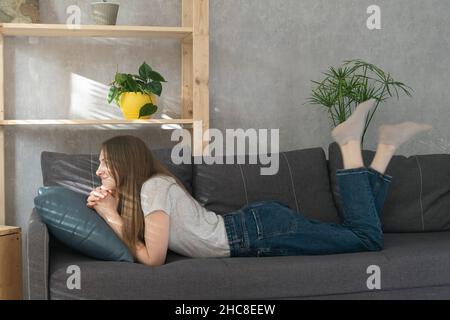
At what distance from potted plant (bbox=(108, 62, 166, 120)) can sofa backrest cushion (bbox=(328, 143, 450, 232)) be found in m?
0.90

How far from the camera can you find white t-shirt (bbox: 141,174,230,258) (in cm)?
271

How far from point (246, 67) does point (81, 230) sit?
1.66m

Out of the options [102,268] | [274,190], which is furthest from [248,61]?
[102,268]

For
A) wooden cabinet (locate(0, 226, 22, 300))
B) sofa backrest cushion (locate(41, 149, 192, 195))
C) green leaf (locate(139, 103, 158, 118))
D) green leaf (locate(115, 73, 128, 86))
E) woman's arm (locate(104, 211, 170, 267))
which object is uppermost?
green leaf (locate(115, 73, 128, 86))

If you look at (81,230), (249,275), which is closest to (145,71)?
(81,230)

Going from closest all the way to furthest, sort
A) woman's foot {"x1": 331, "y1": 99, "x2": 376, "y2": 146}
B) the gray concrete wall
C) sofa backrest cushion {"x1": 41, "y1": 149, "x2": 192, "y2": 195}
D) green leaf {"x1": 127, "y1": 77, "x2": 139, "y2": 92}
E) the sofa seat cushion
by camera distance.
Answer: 1. the sofa seat cushion
2. woman's foot {"x1": 331, "y1": 99, "x2": 376, "y2": 146}
3. sofa backrest cushion {"x1": 41, "y1": 149, "x2": 192, "y2": 195}
4. green leaf {"x1": 127, "y1": 77, "x2": 139, "y2": 92}
5. the gray concrete wall

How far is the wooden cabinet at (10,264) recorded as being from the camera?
2.99 metres

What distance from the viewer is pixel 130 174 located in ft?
9.06

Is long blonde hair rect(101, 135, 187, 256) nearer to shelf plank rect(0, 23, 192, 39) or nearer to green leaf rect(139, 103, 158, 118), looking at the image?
green leaf rect(139, 103, 158, 118)

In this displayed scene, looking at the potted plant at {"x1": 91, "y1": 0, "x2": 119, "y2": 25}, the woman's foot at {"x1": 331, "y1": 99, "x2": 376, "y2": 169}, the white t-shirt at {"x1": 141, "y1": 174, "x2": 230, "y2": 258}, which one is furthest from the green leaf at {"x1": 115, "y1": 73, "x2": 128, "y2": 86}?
the woman's foot at {"x1": 331, "y1": 99, "x2": 376, "y2": 169}

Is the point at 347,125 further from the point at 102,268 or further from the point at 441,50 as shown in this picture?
the point at 441,50

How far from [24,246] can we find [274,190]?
4.55 feet

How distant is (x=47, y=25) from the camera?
11.4 ft

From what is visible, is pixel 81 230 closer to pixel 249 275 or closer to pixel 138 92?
pixel 249 275
